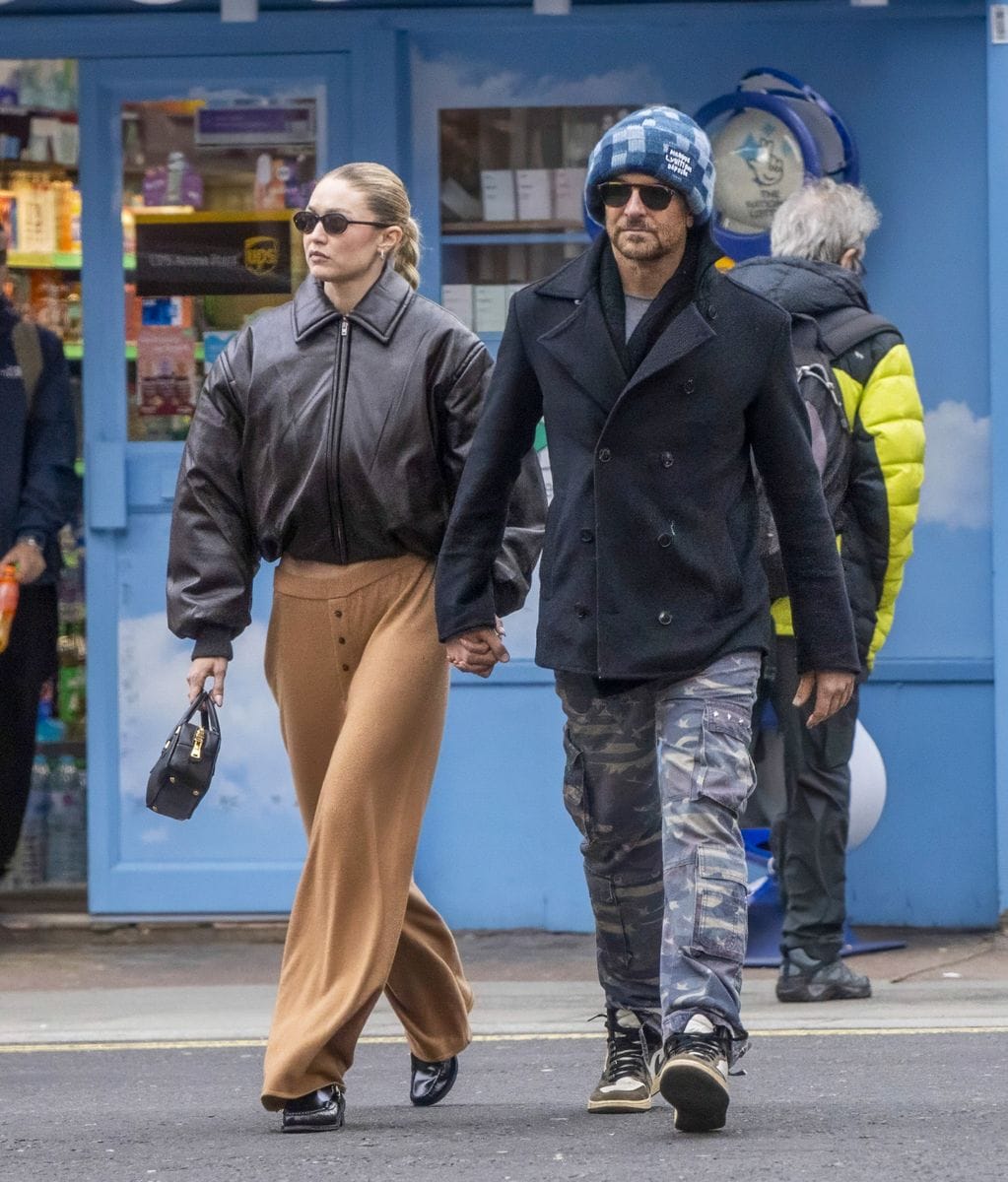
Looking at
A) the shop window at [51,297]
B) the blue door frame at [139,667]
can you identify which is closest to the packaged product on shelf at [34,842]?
the shop window at [51,297]

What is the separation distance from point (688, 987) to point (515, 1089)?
1105 millimetres

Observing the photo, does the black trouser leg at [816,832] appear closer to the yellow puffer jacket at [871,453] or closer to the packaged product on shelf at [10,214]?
the yellow puffer jacket at [871,453]

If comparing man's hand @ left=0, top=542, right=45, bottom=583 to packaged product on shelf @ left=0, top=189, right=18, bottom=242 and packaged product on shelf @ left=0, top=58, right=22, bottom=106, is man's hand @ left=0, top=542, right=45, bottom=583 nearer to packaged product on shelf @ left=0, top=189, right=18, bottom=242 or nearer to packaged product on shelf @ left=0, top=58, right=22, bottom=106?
packaged product on shelf @ left=0, top=189, right=18, bottom=242

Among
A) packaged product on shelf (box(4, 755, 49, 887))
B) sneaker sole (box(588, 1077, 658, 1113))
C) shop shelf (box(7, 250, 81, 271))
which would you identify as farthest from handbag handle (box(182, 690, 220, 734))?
shop shelf (box(7, 250, 81, 271))

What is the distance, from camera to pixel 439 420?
4.87m

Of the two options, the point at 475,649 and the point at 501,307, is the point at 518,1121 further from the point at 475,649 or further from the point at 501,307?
the point at 501,307

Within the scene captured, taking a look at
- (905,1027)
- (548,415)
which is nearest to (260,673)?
(905,1027)

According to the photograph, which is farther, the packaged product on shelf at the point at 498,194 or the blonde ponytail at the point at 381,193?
the packaged product on shelf at the point at 498,194

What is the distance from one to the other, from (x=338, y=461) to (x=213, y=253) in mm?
3093

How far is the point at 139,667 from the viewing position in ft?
25.2

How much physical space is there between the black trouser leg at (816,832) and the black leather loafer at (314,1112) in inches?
82.3

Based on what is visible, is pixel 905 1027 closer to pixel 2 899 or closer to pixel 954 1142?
pixel 954 1142

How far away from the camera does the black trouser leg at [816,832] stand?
6488 mm

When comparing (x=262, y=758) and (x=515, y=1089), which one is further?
(x=262, y=758)
